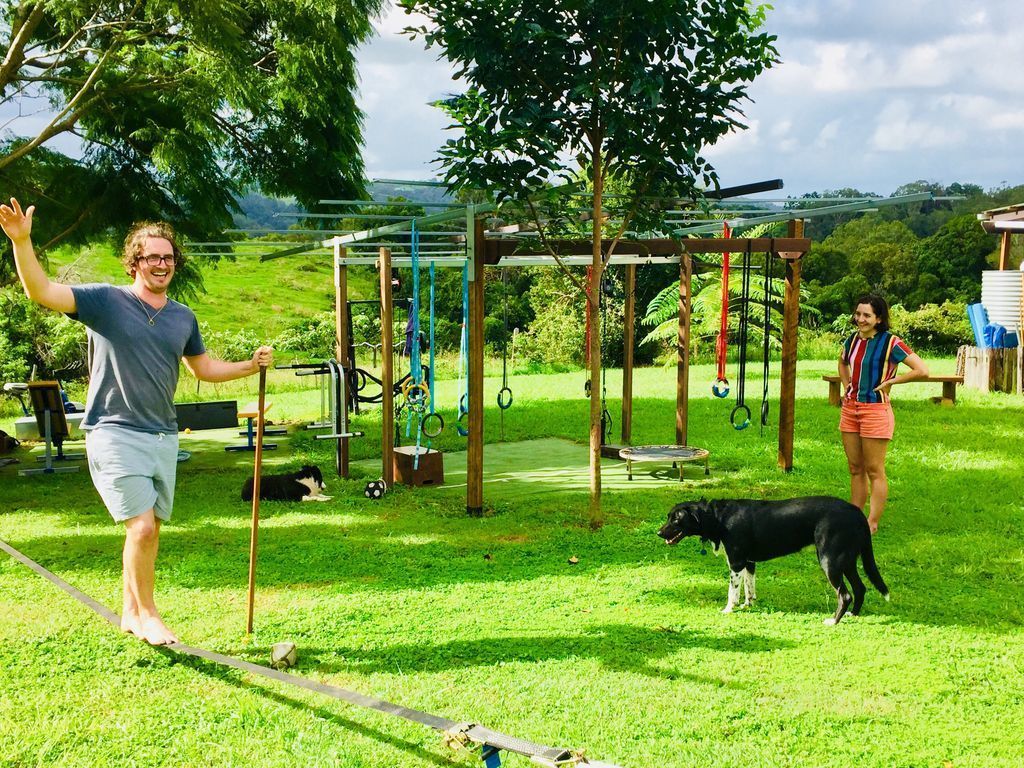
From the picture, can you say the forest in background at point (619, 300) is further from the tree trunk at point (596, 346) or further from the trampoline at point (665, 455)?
the trampoline at point (665, 455)

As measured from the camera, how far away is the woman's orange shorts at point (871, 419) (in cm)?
627

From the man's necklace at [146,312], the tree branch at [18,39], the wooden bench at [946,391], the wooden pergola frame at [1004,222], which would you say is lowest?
the wooden bench at [946,391]

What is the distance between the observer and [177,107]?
10094mm

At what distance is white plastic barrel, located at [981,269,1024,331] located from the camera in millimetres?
15859

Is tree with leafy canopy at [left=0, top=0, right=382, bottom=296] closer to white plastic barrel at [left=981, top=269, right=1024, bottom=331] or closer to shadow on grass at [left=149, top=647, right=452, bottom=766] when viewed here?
shadow on grass at [left=149, top=647, right=452, bottom=766]

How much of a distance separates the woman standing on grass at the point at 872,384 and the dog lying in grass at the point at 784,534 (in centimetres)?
141

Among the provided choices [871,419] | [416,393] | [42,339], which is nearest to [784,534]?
[871,419]

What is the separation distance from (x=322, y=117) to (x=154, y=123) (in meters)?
1.80

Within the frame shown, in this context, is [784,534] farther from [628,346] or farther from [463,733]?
[628,346]

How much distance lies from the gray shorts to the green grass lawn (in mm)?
772

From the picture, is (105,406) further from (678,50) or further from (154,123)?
(154,123)

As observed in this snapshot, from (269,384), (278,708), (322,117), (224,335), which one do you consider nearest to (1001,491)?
(278,708)

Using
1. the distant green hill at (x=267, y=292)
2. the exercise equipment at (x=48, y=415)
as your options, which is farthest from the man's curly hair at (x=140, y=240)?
the distant green hill at (x=267, y=292)

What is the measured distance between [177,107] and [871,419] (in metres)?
7.56
